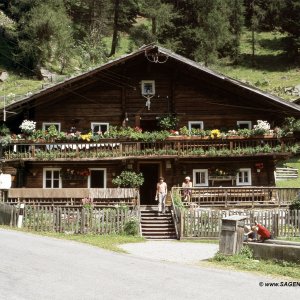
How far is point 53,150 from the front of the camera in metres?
27.8

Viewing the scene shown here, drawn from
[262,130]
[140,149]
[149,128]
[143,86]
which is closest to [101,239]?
[140,149]

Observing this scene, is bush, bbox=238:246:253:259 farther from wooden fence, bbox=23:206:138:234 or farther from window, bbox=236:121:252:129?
window, bbox=236:121:252:129

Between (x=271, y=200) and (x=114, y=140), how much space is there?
30.0 ft

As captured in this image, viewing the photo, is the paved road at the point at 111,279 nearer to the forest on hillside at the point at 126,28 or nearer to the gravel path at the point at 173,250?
the gravel path at the point at 173,250

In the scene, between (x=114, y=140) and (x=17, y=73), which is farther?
(x=17, y=73)

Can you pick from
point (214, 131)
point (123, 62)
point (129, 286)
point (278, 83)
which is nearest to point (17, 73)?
point (278, 83)

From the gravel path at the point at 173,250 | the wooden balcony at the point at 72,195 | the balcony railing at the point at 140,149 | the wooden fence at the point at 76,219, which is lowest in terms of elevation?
the gravel path at the point at 173,250

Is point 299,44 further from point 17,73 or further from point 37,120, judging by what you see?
point 37,120

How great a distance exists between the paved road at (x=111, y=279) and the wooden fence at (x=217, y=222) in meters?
7.64

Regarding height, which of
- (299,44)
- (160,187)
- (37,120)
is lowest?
(160,187)

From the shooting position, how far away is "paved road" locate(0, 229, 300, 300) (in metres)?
9.76

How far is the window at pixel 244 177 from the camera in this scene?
29564 millimetres

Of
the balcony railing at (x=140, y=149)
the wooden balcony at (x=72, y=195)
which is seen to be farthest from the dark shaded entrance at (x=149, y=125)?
the wooden balcony at (x=72, y=195)

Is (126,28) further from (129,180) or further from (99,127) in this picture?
(129,180)
